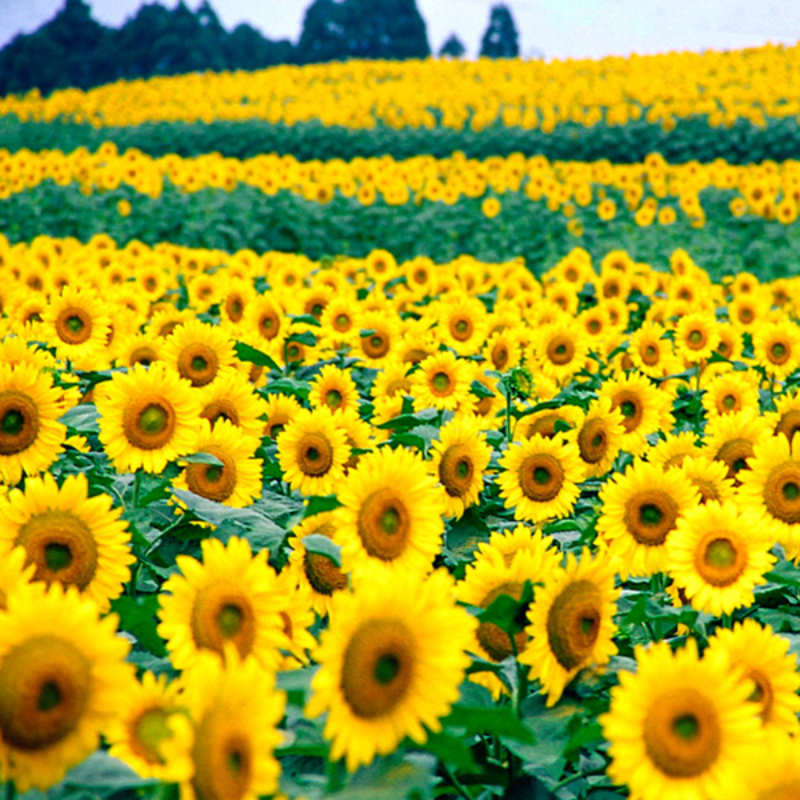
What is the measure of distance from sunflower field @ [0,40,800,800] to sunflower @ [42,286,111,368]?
0.04ft

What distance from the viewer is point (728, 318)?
249 inches

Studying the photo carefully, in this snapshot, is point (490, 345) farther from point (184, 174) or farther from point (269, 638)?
point (184, 174)

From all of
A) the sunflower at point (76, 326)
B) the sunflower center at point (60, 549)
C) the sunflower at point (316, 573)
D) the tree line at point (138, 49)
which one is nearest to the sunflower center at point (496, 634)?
the sunflower at point (316, 573)

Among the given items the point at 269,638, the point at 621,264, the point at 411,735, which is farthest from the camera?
the point at 621,264

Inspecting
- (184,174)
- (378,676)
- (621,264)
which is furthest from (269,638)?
(184,174)

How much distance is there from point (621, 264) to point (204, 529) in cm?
590

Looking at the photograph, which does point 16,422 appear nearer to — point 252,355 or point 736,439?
point 252,355

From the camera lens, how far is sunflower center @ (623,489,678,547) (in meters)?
2.38

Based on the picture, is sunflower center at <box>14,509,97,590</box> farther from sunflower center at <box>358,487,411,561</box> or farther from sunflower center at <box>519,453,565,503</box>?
sunflower center at <box>519,453,565,503</box>

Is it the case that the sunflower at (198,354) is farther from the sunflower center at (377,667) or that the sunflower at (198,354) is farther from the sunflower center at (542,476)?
the sunflower center at (377,667)

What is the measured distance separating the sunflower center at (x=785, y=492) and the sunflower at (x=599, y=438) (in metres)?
0.54

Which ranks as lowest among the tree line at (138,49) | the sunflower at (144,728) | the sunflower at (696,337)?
the sunflower at (144,728)

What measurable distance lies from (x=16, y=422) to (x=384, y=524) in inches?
43.3

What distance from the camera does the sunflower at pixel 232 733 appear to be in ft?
3.89
